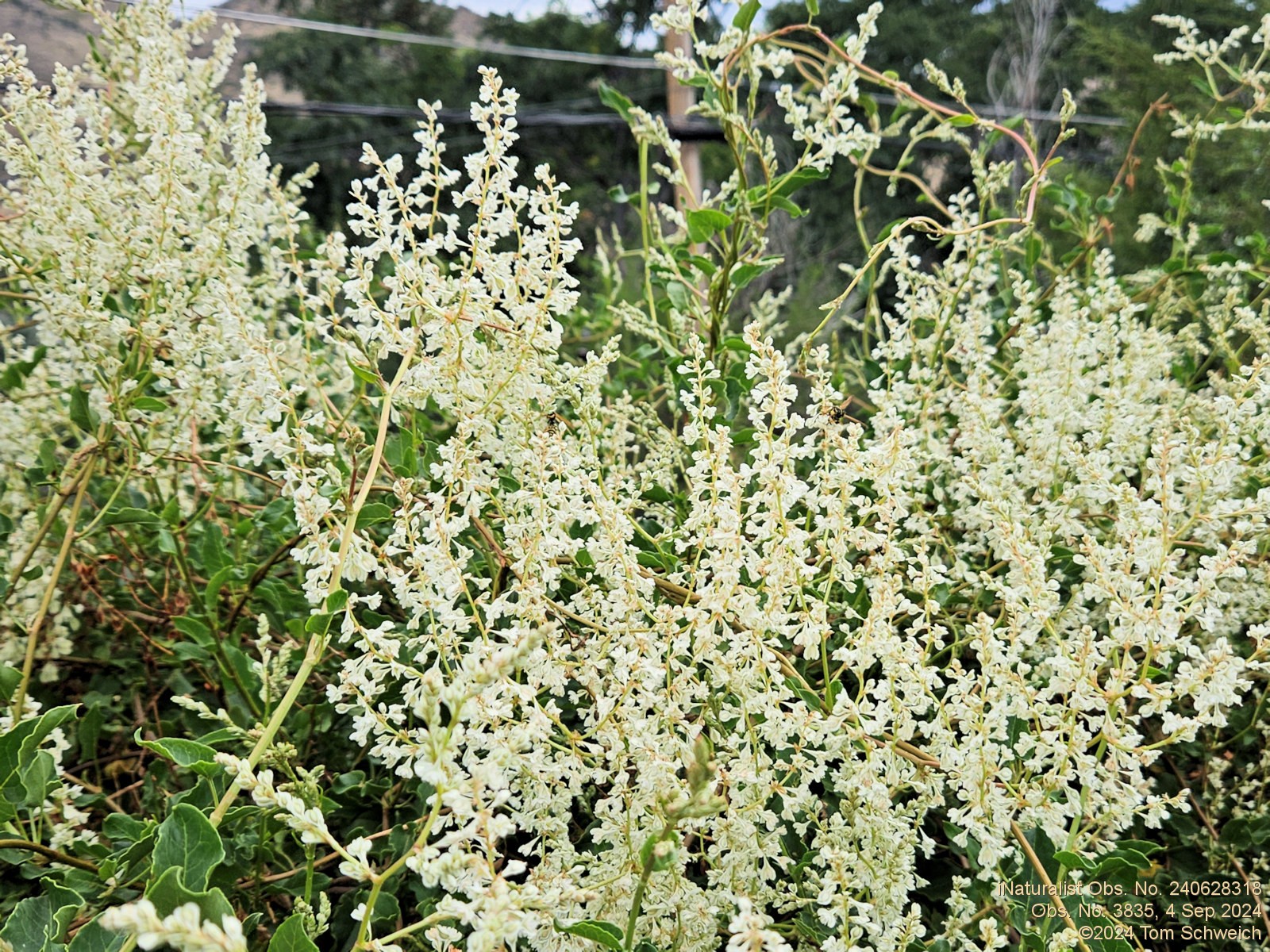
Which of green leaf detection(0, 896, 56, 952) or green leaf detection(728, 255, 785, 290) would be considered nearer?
green leaf detection(0, 896, 56, 952)

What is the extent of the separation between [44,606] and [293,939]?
506 millimetres

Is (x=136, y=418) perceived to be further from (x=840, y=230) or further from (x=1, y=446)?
(x=840, y=230)

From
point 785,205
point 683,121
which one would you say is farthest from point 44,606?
point 683,121

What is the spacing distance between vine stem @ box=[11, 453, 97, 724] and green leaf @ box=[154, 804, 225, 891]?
0.32 m

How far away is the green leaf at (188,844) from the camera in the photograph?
22.6 inches

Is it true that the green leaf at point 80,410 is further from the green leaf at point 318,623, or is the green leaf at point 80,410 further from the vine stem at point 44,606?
the green leaf at point 318,623

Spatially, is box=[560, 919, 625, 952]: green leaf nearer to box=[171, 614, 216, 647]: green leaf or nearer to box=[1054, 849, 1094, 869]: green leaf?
box=[1054, 849, 1094, 869]: green leaf

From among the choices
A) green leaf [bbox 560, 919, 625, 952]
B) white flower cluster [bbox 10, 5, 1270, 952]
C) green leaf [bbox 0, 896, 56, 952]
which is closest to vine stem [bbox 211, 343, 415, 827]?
white flower cluster [bbox 10, 5, 1270, 952]

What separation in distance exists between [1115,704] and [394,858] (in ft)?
2.10

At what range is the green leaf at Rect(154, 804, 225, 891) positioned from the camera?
57 centimetres

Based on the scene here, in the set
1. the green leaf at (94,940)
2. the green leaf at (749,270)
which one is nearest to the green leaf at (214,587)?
the green leaf at (94,940)

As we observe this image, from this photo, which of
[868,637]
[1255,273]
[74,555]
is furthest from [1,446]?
[1255,273]

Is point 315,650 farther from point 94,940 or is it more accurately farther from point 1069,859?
point 1069,859

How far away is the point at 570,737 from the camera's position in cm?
72
